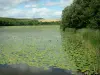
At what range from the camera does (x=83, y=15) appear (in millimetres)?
35938


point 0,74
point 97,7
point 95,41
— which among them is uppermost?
point 97,7

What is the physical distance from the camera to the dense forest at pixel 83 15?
3124cm

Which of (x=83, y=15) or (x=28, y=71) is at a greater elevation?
(x=83, y=15)

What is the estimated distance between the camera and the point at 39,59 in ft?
48.6

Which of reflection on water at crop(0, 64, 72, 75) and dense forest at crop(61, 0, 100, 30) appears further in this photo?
dense forest at crop(61, 0, 100, 30)

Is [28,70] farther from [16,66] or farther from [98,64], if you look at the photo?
[98,64]

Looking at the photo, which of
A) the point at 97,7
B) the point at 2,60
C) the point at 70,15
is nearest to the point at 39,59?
the point at 2,60

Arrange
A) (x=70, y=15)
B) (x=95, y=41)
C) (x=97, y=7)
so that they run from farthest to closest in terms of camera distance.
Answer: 1. (x=70, y=15)
2. (x=97, y=7)
3. (x=95, y=41)

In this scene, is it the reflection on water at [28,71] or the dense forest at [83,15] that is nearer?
the reflection on water at [28,71]

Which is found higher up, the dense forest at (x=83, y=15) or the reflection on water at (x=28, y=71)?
the dense forest at (x=83, y=15)

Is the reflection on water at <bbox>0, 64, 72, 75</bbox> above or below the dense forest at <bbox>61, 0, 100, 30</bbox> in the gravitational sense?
below

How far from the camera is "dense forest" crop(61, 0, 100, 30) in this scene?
3124cm

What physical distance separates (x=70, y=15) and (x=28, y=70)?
3032 centimetres

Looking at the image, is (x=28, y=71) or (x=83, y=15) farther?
(x=83, y=15)
